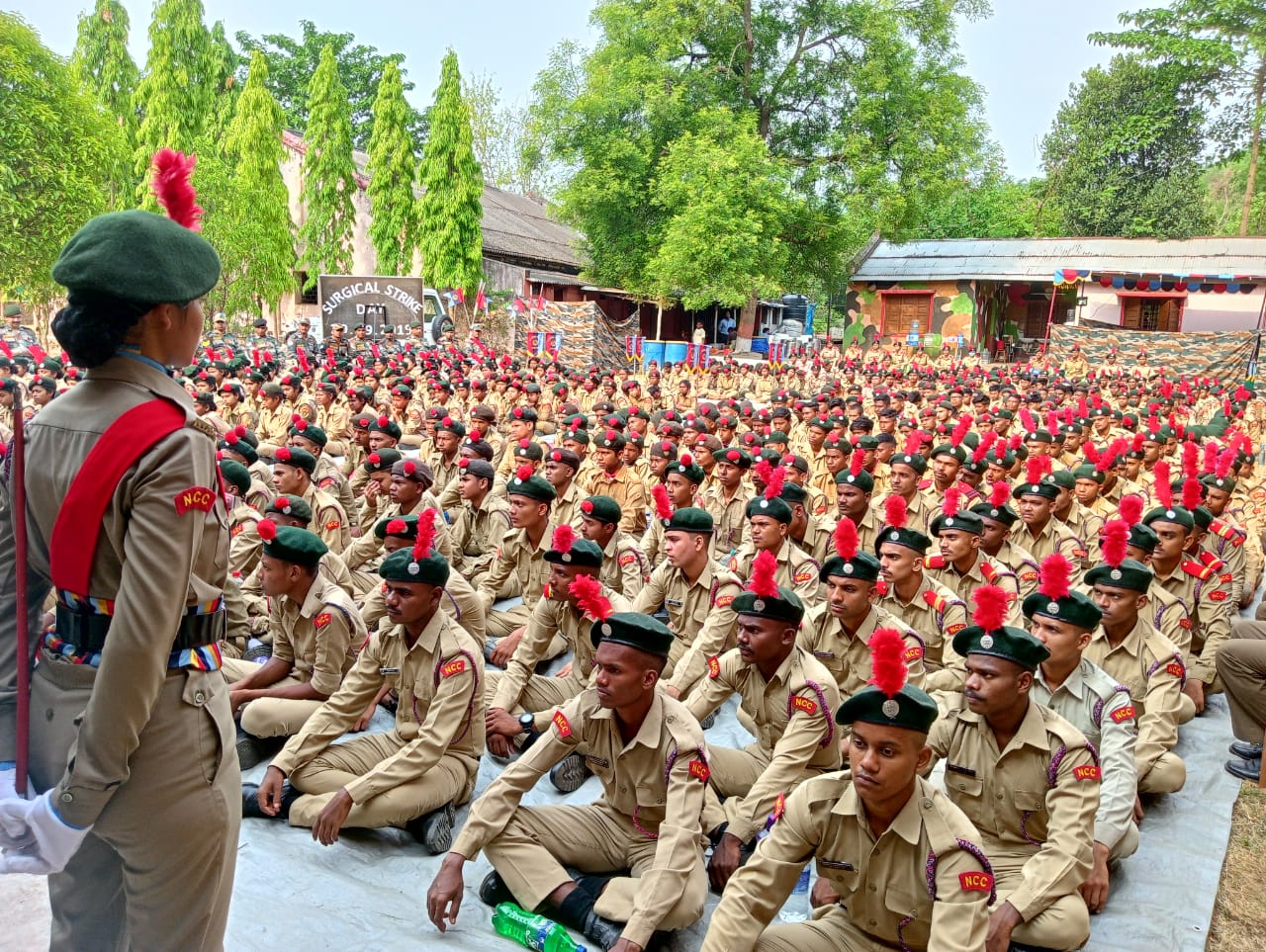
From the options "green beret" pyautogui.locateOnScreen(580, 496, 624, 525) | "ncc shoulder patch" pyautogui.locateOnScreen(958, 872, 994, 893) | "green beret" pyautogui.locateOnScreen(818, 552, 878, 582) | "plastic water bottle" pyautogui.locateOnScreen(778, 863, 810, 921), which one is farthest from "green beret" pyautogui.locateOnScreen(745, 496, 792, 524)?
"ncc shoulder patch" pyautogui.locateOnScreen(958, 872, 994, 893)

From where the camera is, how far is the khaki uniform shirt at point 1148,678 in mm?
4160

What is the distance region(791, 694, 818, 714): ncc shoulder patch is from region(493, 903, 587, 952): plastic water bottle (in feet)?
4.01

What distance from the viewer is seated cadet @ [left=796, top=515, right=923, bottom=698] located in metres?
4.39

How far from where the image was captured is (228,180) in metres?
22.5

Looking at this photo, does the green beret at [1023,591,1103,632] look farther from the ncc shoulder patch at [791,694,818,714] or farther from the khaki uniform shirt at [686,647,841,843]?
the ncc shoulder patch at [791,694,818,714]

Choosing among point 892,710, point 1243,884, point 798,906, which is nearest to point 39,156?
point 798,906

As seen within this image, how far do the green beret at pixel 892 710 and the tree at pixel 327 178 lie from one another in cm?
2716

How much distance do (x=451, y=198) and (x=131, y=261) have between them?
83.5 feet

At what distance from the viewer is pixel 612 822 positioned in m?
3.52

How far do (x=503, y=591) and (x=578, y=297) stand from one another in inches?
1043

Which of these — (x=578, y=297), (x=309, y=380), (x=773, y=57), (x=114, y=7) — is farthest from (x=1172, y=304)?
(x=114, y=7)

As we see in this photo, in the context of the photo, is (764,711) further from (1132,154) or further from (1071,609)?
(1132,154)

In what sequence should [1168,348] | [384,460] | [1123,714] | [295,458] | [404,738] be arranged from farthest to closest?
[1168,348]
[384,460]
[295,458]
[404,738]
[1123,714]

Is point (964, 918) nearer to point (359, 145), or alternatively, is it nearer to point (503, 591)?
point (503, 591)
